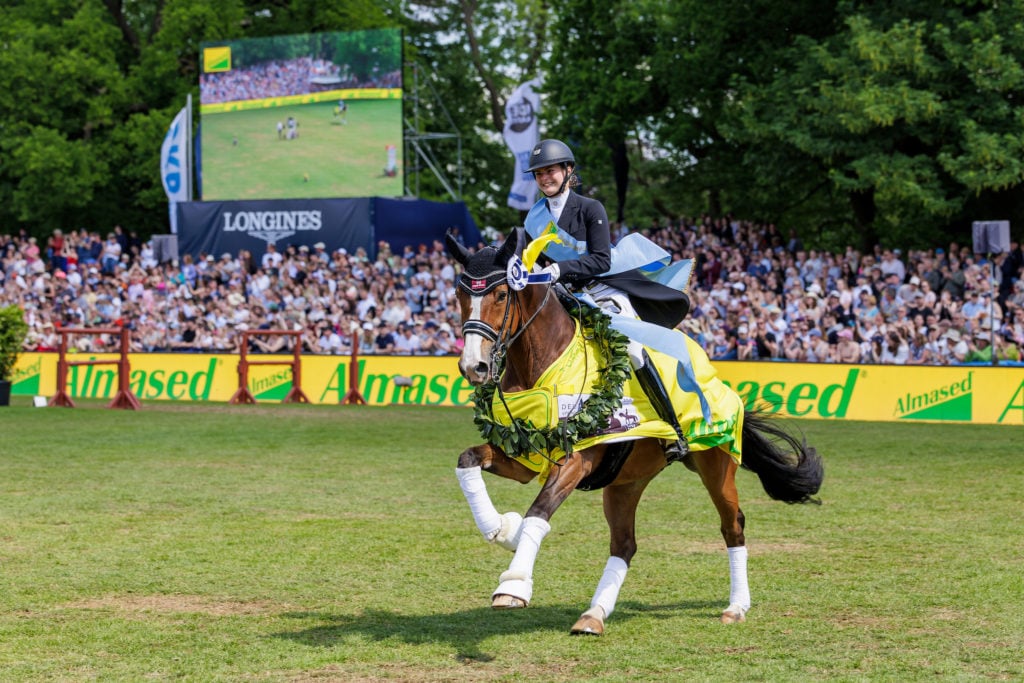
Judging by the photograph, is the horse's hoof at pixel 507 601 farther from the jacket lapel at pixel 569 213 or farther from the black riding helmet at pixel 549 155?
the black riding helmet at pixel 549 155

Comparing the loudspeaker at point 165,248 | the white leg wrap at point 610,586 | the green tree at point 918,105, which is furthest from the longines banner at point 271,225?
the white leg wrap at point 610,586

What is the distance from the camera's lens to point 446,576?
894 cm

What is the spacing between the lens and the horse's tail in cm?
855

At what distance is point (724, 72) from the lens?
1278 inches

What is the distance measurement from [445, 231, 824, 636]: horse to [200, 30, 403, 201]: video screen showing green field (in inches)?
1053

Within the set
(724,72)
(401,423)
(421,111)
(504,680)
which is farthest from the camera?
(421,111)

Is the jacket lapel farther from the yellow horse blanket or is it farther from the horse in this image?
the yellow horse blanket

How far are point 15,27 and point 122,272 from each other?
15.0 meters

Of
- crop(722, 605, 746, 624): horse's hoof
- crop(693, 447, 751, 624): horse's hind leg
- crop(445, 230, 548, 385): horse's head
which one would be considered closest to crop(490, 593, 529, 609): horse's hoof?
crop(445, 230, 548, 385): horse's head

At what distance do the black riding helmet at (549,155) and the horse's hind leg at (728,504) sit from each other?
204 cm

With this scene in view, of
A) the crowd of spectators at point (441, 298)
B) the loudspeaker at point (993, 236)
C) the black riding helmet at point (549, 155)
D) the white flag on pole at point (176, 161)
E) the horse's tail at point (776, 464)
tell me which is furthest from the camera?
the white flag on pole at point (176, 161)

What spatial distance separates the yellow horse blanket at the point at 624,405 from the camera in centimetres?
707

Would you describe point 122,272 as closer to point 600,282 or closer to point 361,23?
point 361,23

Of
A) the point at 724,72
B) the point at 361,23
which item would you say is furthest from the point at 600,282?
the point at 361,23
